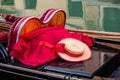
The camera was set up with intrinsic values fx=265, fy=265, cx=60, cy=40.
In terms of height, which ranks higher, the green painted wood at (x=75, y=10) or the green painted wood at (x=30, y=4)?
the green painted wood at (x=30, y=4)

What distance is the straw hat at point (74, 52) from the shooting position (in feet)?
3.92

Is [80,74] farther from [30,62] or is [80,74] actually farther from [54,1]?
[54,1]

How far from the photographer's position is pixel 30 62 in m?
1.14

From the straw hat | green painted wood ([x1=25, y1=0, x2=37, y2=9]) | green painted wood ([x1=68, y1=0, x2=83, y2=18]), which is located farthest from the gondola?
green painted wood ([x1=25, y1=0, x2=37, y2=9])

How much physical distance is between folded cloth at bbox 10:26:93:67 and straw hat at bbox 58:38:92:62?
0.05m

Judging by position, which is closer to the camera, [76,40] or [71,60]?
[71,60]

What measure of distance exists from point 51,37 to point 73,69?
0.24 metres

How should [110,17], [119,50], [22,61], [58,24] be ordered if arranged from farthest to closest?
1. [110,17]
2. [58,24]
3. [119,50]
4. [22,61]

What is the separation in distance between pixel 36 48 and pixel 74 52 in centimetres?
17

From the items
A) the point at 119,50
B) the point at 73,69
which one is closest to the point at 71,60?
the point at 73,69

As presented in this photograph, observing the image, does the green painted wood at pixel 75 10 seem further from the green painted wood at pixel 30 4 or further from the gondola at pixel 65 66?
the gondola at pixel 65 66

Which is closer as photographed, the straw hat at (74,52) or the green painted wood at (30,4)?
the straw hat at (74,52)

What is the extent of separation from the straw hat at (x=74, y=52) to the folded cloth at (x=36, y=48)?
45 millimetres

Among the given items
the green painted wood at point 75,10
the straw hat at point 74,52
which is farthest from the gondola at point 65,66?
the green painted wood at point 75,10
